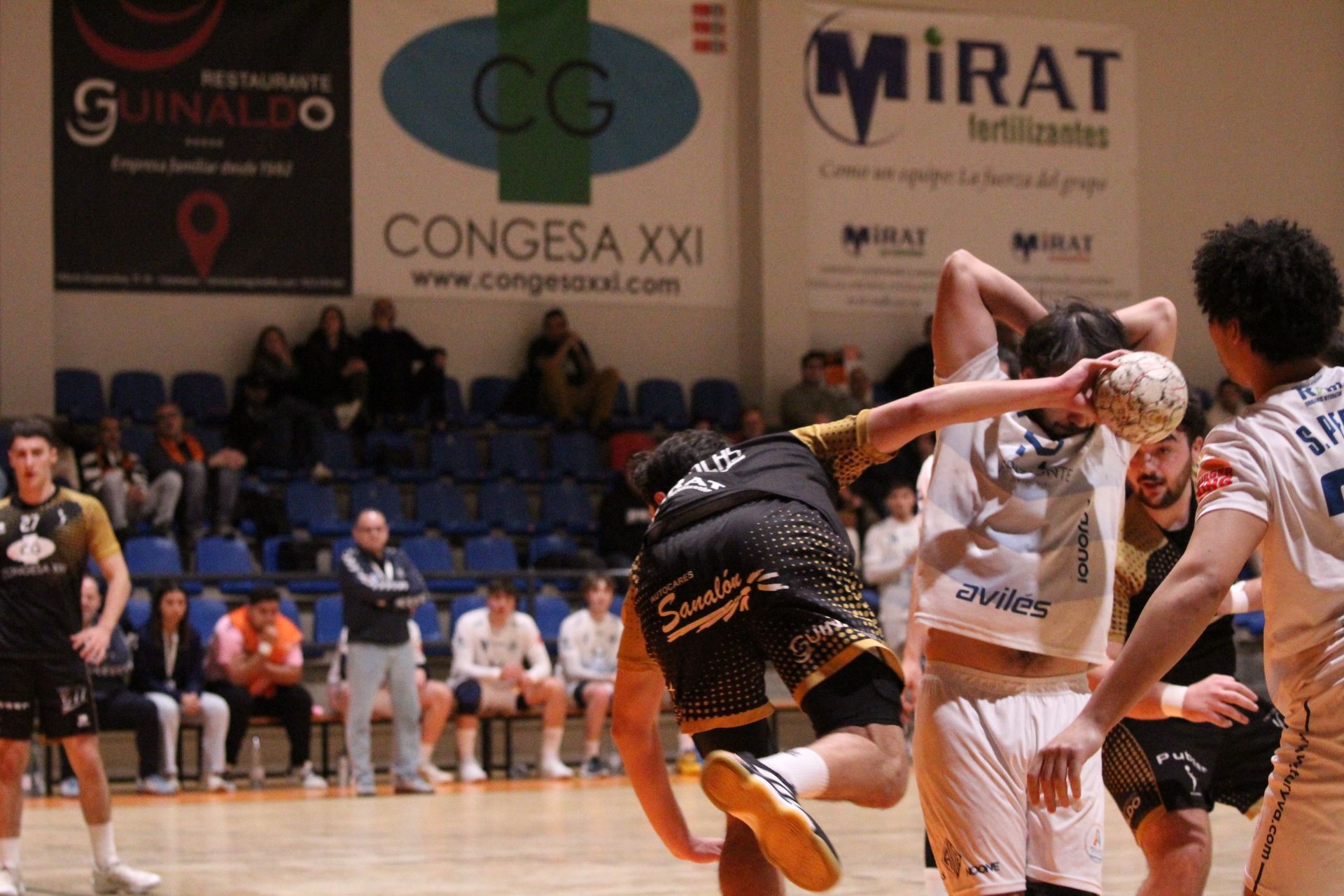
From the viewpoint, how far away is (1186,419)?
4.05 meters

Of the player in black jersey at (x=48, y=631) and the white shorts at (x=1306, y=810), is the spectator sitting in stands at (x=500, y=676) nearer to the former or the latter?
the player in black jersey at (x=48, y=631)

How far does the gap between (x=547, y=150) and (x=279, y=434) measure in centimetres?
431

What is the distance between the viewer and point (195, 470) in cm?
1268

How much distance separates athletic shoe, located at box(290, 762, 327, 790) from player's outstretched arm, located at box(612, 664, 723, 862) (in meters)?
7.86

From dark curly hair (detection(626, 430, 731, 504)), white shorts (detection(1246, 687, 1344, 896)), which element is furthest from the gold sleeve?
white shorts (detection(1246, 687, 1344, 896))

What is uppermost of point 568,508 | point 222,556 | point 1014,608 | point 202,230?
point 202,230

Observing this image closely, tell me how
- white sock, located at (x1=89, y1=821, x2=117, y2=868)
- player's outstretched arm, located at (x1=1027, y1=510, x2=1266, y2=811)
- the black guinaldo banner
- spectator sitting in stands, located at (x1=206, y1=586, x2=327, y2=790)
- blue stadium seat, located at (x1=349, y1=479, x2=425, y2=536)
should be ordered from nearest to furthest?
player's outstretched arm, located at (x1=1027, y1=510, x2=1266, y2=811) → white sock, located at (x1=89, y1=821, x2=117, y2=868) → spectator sitting in stands, located at (x1=206, y1=586, x2=327, y2=790) → blue stadium seat, located at (x1=349, y1=479, x2=425, y2=536) → the black guinaldo banner

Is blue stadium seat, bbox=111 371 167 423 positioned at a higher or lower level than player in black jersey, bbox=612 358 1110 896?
higher

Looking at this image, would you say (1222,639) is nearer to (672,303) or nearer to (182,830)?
(182,830)

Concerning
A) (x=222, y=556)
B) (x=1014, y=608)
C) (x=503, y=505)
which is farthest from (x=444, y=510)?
(x=1014, y=608)

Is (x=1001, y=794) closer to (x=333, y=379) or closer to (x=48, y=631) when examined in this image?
(x=48, y=631)

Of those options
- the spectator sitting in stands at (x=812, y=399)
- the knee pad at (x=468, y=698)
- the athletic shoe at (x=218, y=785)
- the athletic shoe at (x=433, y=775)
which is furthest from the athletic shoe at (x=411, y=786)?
the spectator sitting in stands at (x=812, y=399)

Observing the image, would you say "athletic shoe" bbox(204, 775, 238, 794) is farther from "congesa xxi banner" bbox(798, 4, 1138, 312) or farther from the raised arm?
"congesa xxi banner" bbox(798, 4, 1138, 312)

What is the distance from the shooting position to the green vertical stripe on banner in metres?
16.0
